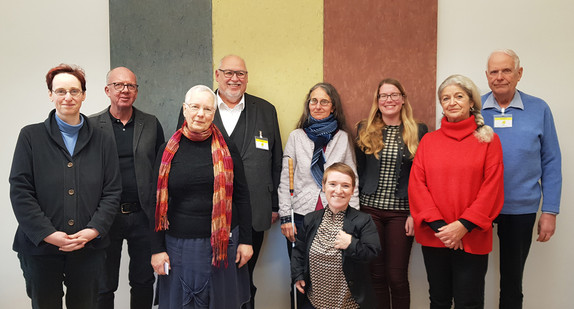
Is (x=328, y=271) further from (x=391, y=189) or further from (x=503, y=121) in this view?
(x=503, y=121)

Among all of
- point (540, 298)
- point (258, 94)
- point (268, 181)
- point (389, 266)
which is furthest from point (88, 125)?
point (540, 298)

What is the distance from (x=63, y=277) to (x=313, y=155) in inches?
66.1

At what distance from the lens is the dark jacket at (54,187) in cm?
193

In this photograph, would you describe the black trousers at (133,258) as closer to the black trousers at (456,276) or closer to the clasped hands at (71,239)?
the clasped hands at (71,239)

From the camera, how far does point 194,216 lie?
198cm

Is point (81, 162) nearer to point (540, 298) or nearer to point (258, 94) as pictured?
point (258, 94)

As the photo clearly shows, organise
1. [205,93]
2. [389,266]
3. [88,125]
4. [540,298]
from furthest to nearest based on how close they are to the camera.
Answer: [540,298]
[389,266]
[88,125]
[205,93]

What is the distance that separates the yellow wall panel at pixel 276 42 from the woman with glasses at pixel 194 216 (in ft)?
4.22

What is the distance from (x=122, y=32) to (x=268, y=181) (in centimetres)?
183

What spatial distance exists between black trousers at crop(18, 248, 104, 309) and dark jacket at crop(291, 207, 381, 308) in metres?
1.13

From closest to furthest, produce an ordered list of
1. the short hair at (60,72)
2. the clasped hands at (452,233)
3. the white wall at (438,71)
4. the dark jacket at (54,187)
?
1. the dark jacket at (54,187)
2. the short hair at (60,72)
3. the clasped hands at (452,233)
4. the white wall at (438,71)

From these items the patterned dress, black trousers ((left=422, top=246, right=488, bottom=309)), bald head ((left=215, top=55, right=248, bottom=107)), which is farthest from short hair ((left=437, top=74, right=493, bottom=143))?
bald head ((left=215, top=55, right=248, bottom=107))

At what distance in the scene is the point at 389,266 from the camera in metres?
2.59

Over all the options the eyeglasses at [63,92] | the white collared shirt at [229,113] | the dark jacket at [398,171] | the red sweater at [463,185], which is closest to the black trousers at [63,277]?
the eyeglasses at [63,92]
